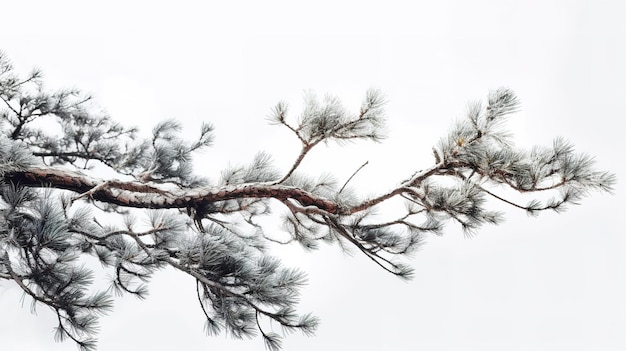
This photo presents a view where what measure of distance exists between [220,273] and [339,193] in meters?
0.39

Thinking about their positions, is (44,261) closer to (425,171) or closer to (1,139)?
(1,139)

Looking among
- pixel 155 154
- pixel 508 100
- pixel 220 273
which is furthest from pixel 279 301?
pixel 155 154

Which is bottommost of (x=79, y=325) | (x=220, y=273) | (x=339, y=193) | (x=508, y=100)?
(x=79, y=325)

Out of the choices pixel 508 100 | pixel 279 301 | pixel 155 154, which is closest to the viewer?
pixel 508 100

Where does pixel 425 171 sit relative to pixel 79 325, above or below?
above

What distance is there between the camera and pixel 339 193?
167 cm

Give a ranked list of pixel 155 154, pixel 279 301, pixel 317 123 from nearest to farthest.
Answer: pixel 317 123, pixel 279 301, pixel 155 154

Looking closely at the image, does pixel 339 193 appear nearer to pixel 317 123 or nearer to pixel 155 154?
pixel 317 123

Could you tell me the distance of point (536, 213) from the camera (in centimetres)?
158

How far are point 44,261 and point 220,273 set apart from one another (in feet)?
1.53

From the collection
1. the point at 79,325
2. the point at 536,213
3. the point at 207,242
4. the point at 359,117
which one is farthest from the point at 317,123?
the point at 79,325

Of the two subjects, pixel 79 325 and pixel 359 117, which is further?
pixel 79 325

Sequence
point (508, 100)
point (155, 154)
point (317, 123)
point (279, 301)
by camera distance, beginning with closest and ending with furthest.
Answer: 1. point (508, 100)
2. point (317, 123)
3. point (279, 301)
4. point (155, 154)

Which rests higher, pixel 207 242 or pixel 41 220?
pixel 207 242
